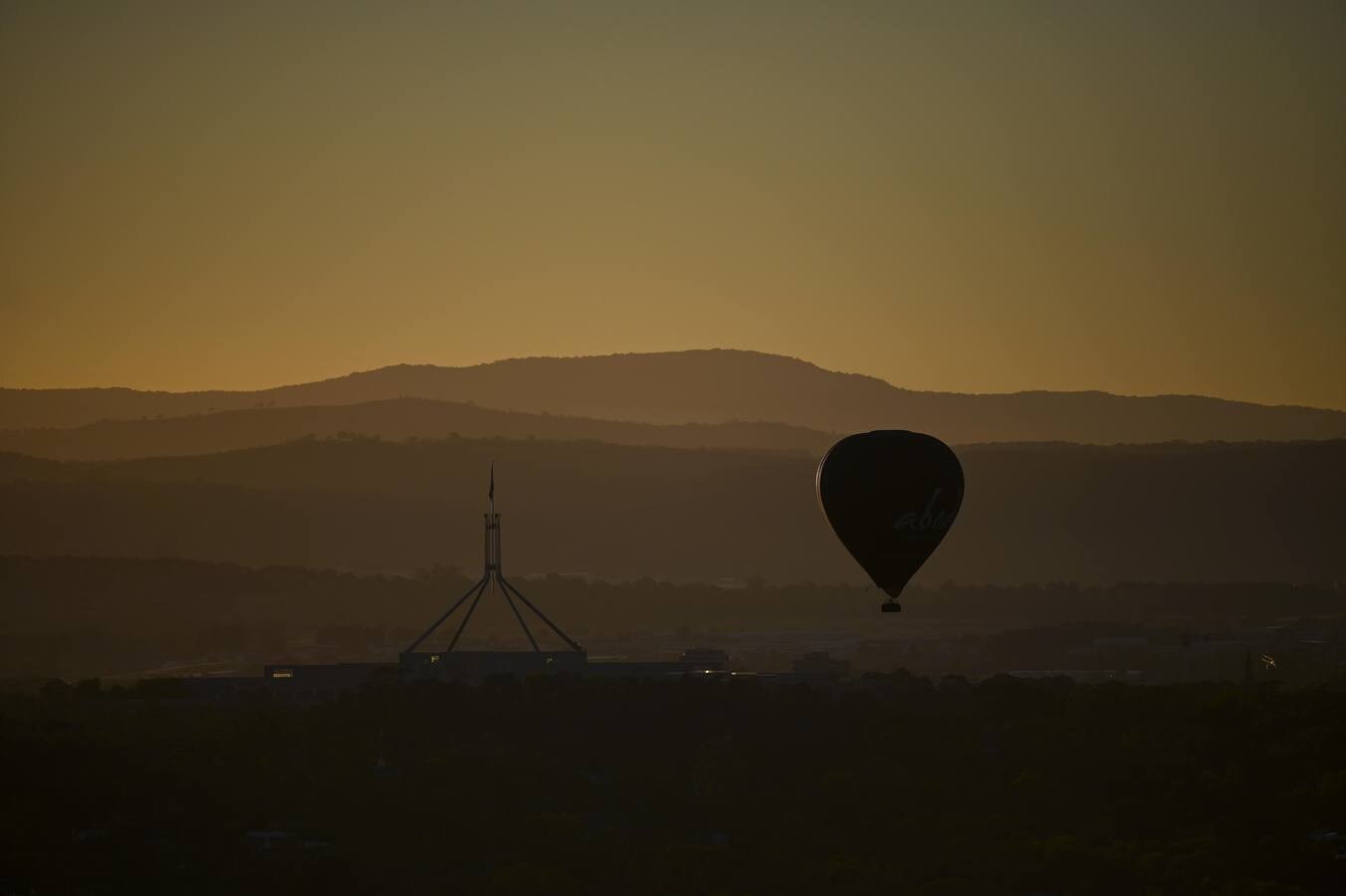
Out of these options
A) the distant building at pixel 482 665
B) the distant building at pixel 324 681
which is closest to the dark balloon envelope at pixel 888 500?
the distant building at pixel 482 665

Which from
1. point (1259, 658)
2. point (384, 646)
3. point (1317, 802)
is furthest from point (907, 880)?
point (384, 646)

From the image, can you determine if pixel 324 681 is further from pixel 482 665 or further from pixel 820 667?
pixel 820 667

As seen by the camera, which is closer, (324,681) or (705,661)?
(324,681)

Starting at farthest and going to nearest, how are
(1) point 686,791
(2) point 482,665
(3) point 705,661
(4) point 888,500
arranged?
1. (3) point 705,661
2. (2) point 482,665
3. (1) point 686,791
4. (4) point 888,500

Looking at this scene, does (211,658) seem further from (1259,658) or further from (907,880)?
(907,880)

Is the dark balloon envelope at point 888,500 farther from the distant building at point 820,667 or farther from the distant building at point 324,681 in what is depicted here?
the distant building at point 820,667

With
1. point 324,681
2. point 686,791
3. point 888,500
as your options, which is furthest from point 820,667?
point 888,500

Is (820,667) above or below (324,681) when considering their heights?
above
